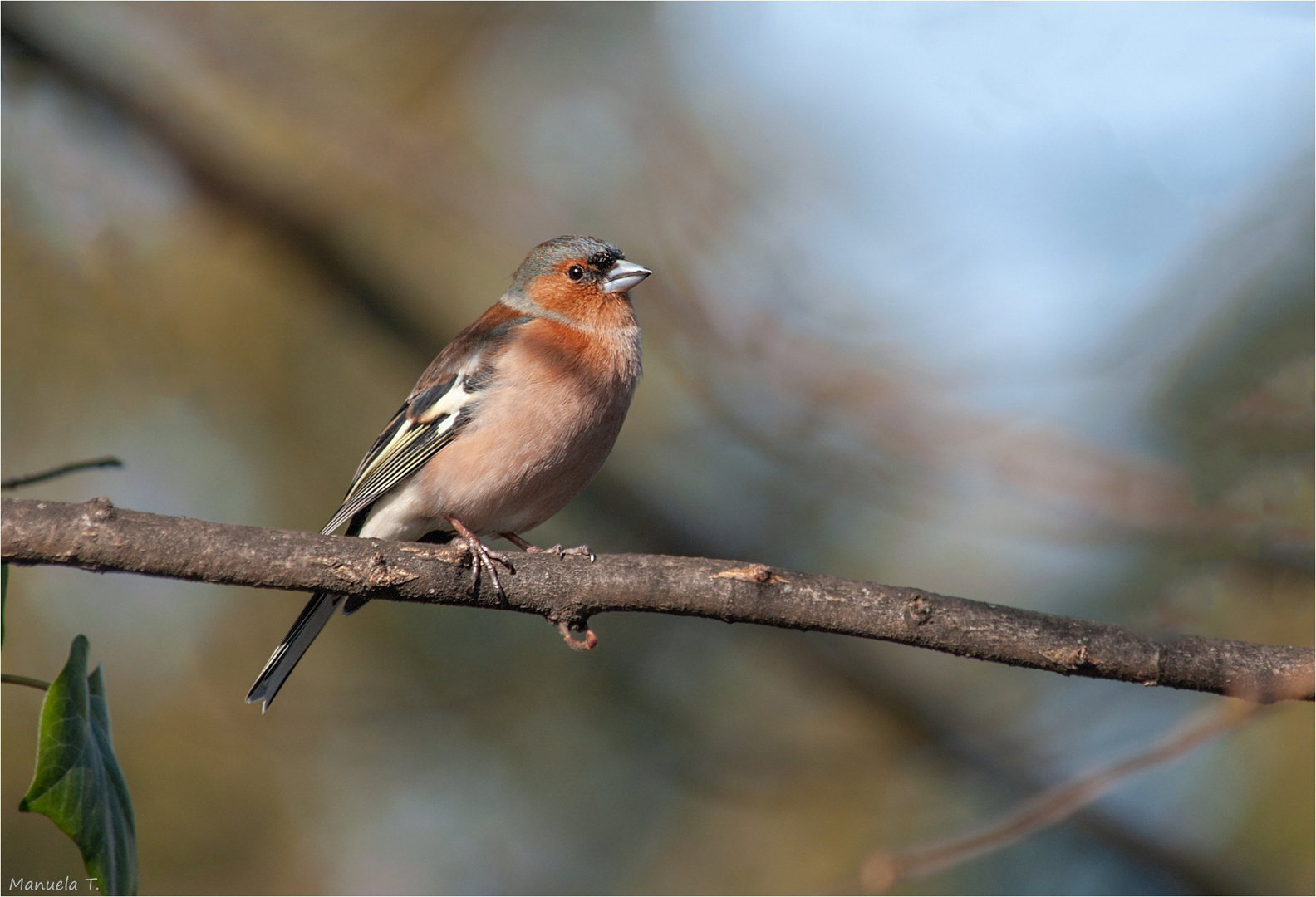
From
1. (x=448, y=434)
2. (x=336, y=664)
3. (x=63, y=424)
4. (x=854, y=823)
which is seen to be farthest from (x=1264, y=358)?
(x=63, y=424)

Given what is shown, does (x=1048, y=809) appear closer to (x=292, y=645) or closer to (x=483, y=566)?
(x=483, y=566)

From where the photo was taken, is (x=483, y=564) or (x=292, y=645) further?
(x=292, y=645)

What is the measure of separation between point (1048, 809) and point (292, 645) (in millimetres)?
3510

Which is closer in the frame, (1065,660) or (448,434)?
(1065,660)

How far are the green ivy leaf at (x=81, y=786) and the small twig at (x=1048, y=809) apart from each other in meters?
2.19

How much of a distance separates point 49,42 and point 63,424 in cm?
270

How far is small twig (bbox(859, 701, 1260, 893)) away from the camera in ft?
8.82

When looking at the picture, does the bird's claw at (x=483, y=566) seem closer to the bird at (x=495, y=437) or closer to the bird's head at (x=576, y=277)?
the bird at (x=495, y=437)

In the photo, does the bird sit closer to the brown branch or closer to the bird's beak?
the bird's beak

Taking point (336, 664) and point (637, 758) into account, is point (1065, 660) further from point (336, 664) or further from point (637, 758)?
point (336, 664)

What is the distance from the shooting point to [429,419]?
551cm

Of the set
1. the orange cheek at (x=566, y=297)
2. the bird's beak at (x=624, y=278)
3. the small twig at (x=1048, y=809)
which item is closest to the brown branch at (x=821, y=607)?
the small twig at (x=1048, y=809)

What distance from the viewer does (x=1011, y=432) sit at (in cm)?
630

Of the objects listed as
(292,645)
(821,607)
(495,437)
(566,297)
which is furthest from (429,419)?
(821,607)
